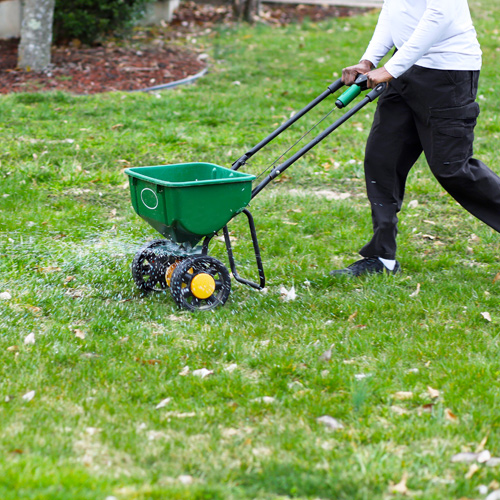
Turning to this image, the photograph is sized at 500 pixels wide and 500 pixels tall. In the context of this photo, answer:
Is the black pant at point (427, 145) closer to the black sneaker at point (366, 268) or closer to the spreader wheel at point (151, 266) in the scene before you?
the black sneaker at point (366, 268)

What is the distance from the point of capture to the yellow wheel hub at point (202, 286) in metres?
4.09

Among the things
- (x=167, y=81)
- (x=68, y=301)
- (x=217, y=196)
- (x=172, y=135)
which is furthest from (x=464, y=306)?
(x=167, y=81)

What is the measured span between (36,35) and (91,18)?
124 cm

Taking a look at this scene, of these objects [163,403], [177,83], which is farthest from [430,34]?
[177,83]

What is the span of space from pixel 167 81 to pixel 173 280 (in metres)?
6.18

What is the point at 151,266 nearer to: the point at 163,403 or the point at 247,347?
the point at 247,347

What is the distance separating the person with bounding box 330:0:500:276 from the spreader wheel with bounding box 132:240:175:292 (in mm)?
1095

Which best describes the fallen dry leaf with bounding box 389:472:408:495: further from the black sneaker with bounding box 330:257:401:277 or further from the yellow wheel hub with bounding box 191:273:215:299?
the black sneaker with bounding box 330:257:401:277

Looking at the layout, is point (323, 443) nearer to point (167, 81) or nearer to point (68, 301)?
point (68, 301)

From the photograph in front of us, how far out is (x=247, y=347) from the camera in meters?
3.76

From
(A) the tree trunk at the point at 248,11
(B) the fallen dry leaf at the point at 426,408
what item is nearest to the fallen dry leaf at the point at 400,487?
(B) the fallen dry leaf at the point at 426,408

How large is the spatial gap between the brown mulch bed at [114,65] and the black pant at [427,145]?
5.41m

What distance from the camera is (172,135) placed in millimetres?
7488

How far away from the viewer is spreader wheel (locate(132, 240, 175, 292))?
4344mm
